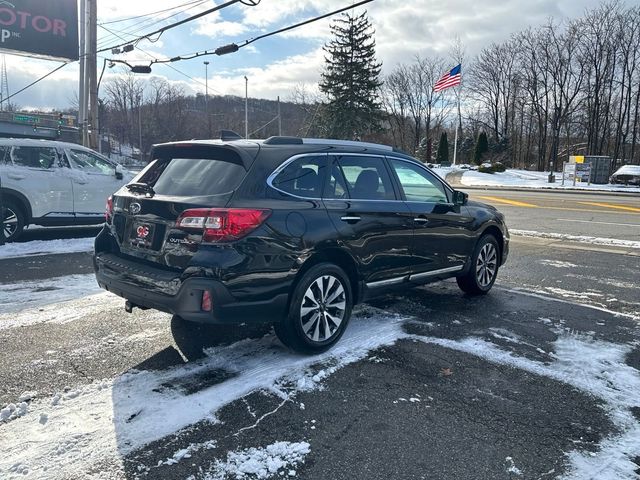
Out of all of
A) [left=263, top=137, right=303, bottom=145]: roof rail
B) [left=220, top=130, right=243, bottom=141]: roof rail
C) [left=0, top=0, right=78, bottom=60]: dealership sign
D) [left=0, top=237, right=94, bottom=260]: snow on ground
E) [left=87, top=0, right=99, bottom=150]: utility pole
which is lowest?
[left=0, top=237, right=94, bottom=260]: snow on ground

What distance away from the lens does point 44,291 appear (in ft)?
19.2

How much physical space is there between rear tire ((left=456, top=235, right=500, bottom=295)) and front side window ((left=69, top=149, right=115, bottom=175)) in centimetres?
742

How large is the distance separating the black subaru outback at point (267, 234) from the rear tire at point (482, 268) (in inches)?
45.7

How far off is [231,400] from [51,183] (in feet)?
25.0

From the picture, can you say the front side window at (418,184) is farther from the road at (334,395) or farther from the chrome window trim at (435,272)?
the road at (334,395)

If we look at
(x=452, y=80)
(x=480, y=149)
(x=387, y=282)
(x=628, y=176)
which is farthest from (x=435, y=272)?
(x=480, y=149)

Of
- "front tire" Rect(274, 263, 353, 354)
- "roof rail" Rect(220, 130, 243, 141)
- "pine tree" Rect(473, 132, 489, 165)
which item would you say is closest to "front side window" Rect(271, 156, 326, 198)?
"front tire" Rect(274, 263, 353, 354)

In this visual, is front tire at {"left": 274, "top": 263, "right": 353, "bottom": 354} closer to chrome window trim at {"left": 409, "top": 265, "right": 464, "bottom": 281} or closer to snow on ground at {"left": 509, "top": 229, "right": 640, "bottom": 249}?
chrome window trim at {"left": 409, "top": 265, "right": 464, "bottom": 281}

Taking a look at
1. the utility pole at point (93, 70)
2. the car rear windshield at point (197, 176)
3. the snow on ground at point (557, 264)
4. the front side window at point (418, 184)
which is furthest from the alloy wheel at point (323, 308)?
the utility pole at point (93, 70)

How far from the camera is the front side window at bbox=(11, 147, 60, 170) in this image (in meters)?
9.02

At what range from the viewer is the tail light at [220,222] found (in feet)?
11.5

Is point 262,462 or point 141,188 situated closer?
point 262,462

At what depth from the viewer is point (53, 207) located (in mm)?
9266

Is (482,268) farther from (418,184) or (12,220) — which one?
(12,220)
